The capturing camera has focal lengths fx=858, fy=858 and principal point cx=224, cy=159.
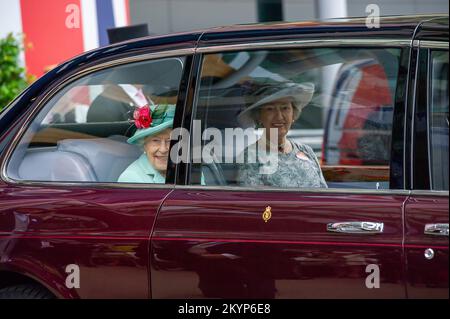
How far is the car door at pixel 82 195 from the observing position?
3.34m

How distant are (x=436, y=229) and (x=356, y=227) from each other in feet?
0.91

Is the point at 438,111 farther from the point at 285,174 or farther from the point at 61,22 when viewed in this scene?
the point at 61,22

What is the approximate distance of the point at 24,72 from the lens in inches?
331

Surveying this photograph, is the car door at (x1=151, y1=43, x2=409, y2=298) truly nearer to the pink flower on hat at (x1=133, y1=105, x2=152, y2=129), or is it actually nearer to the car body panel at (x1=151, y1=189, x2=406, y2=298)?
the car body panel at (x1=151, y1=189, x2=406, y2=298)

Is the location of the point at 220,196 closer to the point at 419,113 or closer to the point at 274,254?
the point at 274,254

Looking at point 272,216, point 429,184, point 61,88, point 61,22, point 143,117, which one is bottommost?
point 272,216

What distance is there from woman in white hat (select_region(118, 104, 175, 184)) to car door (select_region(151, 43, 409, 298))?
0.54 ft

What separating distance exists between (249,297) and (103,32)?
18.7 feet

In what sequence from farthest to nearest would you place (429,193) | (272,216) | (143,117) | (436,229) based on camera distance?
(143,117)
(272,216)
(429,193)
(436,229)

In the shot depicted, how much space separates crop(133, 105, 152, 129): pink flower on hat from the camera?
382cm

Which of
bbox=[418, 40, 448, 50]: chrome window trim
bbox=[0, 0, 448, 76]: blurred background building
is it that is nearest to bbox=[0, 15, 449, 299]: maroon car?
bbox=[418, 40, 448, 50]: chrome window trim

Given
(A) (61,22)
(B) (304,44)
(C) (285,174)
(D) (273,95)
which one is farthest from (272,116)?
(A) (61,22)

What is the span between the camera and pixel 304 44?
3.35 meters
